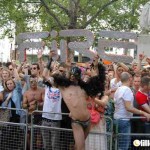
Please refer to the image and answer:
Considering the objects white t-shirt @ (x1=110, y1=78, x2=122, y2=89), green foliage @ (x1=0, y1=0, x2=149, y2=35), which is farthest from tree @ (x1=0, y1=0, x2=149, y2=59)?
white t-shirt @ (x1=110, y1=78, x2=122, y2=89)

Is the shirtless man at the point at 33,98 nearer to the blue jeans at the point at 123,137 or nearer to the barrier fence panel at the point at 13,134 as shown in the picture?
the barrier fence panel at the point at 13,134

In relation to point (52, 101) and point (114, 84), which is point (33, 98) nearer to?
point (52, 101)

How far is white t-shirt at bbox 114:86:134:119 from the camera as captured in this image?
8.53 metres

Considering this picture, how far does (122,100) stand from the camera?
8602mm

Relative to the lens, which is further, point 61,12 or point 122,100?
point 61,12

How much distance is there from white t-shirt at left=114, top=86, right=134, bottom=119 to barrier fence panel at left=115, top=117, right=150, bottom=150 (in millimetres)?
296

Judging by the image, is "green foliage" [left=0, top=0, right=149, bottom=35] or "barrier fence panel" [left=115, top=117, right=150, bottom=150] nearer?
"barrier fence panel" [left=115, top=117, right=150, bottom=150]

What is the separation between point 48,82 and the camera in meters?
8.28

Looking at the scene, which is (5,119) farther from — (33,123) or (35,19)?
(35,19)

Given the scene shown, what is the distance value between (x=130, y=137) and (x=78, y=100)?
1.14 meters

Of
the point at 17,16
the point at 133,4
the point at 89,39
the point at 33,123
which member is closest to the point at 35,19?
the point at 17,16

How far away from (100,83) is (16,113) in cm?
204

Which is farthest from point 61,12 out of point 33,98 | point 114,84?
point 33,98

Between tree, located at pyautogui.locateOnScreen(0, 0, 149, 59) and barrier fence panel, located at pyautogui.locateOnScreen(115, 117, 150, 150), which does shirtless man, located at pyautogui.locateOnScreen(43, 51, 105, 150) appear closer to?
barrier fence panel, located at pyautogui.locateOnScreen(115, 117, 150, 150)
